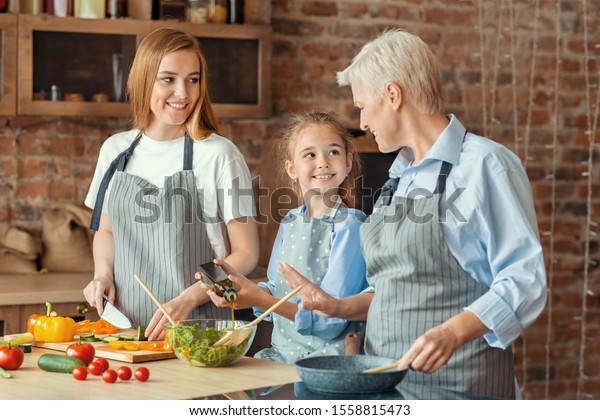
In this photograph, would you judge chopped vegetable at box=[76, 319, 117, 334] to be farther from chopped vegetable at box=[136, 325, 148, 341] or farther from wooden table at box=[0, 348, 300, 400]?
wooden table at box=[0, 348, 300, 400]

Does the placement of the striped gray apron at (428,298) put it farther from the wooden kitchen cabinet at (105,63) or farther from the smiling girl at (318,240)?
the wooden kitchen cabinet at (105,63)

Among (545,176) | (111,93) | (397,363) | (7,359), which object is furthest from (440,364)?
(545,176)

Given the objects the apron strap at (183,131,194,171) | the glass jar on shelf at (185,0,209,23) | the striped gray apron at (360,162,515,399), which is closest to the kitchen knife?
the apron strap at (183,131,194,171)

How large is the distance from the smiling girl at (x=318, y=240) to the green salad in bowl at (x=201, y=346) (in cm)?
27

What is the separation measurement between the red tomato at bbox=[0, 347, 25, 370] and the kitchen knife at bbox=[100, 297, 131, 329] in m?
0.58

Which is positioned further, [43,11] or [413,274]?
[43,11]

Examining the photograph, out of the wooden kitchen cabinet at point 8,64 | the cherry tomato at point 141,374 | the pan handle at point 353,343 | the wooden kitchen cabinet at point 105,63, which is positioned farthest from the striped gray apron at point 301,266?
the wooden kitchen cabinet at point 8,64

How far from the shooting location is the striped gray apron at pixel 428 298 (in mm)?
2080

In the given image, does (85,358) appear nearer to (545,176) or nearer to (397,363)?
(397,363)

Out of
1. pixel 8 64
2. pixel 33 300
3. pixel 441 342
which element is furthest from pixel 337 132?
pixel 8 64

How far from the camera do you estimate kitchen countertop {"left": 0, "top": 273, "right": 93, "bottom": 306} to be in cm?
344

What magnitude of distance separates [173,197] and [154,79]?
0.36 metres
